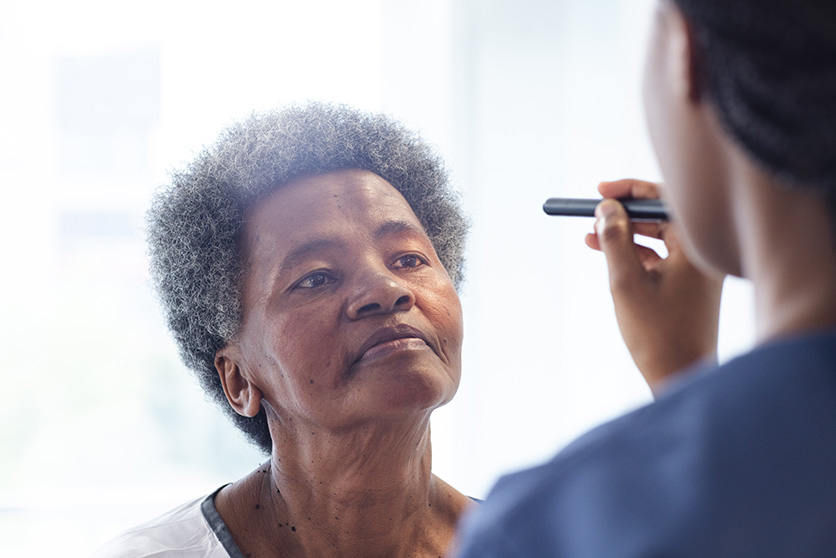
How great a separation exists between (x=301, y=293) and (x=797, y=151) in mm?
944

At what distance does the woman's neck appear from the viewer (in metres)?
1.28

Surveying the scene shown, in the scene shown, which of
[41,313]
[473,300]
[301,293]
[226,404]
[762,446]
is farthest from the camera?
[473,300]

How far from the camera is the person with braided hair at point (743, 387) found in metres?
0.40

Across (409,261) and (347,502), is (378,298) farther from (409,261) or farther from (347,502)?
(347,502)

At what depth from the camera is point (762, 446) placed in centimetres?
41

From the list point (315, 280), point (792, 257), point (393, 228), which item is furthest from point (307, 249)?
point (792, 257)

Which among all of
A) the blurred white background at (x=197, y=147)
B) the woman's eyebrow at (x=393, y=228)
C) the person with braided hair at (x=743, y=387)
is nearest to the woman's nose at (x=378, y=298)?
the woman's eyebrow at (x=393, y=228)

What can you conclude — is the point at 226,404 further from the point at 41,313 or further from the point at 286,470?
the point at 41,313

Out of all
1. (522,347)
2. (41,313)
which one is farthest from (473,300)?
(41,313)

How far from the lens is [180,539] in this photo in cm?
131

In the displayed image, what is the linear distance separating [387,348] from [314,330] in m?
0.13

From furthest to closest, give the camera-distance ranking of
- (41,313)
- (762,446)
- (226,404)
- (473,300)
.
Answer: (473,300) → (41,313) → (226,404) → (762,446)

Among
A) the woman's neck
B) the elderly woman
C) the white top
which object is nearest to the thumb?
the elderly woman

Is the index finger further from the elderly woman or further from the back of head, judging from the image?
the elderly woman
